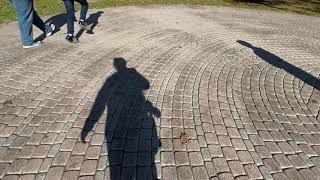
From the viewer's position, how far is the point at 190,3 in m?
13.2

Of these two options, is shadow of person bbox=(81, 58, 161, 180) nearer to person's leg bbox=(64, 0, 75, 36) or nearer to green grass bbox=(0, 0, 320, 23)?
person's leg bbox=(64, 0, 75, 36)

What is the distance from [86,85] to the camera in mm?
5090

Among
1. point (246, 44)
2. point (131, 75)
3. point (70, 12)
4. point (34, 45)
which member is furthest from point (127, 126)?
point (246, 44)

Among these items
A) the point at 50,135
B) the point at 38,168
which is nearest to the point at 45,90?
the point at 50,135

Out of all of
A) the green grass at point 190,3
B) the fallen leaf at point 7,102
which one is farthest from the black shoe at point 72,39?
the fallen leaf at point 7,102

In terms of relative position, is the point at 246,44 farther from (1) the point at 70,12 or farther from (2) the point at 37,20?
(2) the point at 37,20

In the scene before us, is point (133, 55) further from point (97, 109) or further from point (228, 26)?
point (228, 26)

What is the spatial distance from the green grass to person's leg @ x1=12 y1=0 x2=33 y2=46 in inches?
104

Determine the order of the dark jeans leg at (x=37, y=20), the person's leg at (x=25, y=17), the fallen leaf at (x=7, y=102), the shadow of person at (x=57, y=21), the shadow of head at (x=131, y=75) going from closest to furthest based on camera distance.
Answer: the fallen leaf at (x=7, y=102)
the shadow of head at (x=131, y=75)
the person's leg at (x=25, y=17)
the dark jeans leg at (x=37, y=20)
the shadow of person at (x=57, y=21)

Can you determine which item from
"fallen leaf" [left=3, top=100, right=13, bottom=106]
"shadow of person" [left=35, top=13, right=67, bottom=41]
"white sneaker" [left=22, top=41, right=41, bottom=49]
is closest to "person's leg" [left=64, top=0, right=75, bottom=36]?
"white sneaker" [left=22, top=41, right=41, bottom=49]

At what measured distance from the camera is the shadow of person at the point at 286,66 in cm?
608

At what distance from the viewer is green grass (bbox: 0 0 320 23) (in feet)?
32.3

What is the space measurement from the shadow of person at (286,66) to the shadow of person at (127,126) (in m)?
3.26

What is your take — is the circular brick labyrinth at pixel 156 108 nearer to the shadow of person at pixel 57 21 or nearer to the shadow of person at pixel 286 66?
the shadow of person at pixel 286 66
